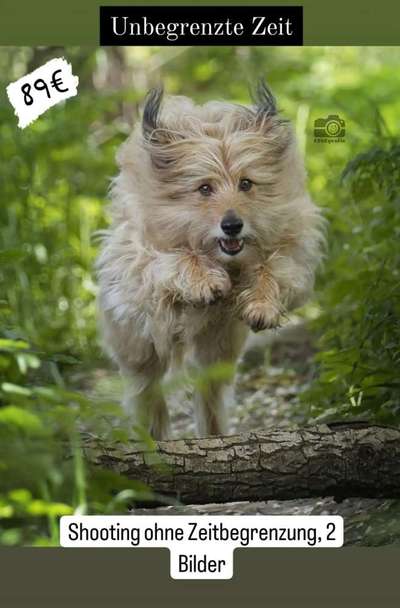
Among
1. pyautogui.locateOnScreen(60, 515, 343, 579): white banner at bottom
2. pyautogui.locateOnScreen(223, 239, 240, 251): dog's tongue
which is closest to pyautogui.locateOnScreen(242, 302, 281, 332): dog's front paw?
pyautogui.locateOnScreen(223, 239, 240, 251): dog's tongue

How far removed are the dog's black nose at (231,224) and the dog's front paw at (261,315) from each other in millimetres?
272

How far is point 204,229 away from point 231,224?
0.11 m

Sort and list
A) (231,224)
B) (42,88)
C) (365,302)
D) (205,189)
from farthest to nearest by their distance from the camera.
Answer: (365,302), (205,189), (231,224), (42,88)

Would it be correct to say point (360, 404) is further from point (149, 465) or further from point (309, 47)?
point (309, 47)

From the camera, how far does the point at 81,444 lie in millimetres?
3543

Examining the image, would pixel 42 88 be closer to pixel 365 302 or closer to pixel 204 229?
pixel 204 229

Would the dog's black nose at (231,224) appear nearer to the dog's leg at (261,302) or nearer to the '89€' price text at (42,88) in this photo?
the dog's leg at (261,302)

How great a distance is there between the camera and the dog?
4191 mm

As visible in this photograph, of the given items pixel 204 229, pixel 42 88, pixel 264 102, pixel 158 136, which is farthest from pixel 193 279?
pixel 42 88

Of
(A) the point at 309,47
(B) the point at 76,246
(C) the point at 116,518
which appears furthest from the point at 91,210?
(C) the point at 116,518

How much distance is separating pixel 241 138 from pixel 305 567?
152 cm

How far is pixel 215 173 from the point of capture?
418cm

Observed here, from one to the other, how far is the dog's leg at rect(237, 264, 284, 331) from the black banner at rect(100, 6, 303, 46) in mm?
859

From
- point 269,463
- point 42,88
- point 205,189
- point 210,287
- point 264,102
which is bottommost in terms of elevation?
point 269,463
